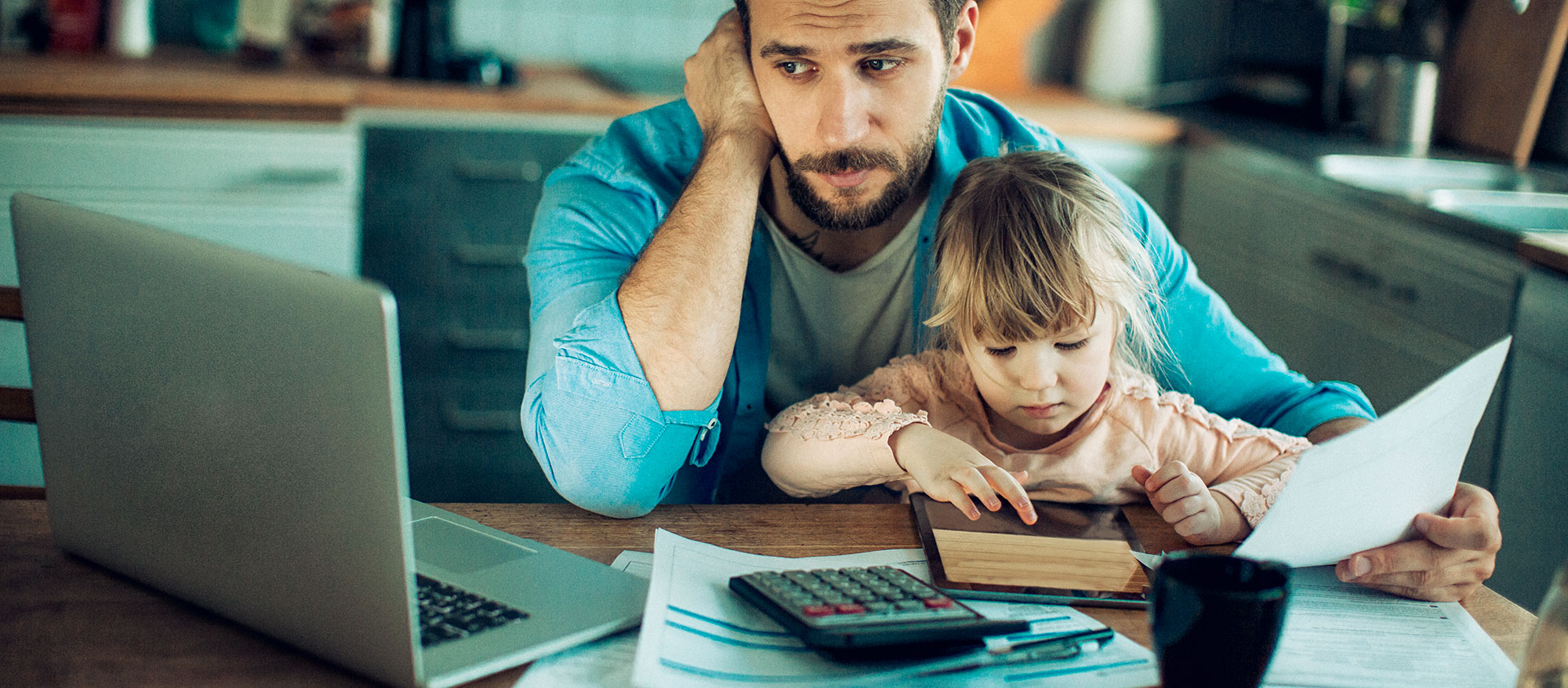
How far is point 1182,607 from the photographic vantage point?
0.63 m

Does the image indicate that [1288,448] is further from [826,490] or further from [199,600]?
[199,600]

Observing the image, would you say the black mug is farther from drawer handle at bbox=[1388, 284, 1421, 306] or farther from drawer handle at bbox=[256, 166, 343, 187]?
drawer handle at bbox=[256, 166, 343, 187]

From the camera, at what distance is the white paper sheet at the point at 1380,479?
0.77 meters

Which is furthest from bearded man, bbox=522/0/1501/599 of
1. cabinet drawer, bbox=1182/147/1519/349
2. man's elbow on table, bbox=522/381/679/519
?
cabinet drawer, bbox=1182/147/1519/349

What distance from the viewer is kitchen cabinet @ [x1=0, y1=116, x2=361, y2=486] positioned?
7.72 ft

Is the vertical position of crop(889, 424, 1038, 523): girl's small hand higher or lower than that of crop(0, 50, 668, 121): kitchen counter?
lower

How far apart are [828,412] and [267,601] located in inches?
22.3

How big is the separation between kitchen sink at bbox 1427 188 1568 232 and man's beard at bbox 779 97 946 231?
1.07m

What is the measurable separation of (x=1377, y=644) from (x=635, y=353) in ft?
2.08

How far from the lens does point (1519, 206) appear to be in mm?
2027

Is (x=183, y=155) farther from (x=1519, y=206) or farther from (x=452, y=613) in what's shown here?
(x=1519, y=206)

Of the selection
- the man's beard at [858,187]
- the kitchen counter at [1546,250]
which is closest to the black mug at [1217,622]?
the man's beard at [858,187]

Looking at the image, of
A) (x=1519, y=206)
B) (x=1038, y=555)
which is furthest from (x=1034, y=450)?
(x=1519, y=206)

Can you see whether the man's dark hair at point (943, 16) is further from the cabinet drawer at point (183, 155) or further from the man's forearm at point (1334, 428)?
Answer: the cabinet drawer at point (183, 155)
